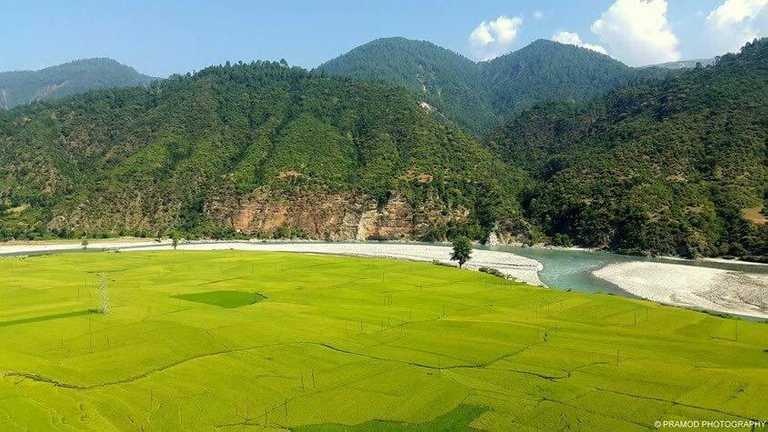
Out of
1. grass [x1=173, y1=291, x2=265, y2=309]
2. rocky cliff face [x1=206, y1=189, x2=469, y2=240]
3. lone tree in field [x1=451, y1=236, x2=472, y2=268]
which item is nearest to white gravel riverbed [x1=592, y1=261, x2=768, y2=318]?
lone tree in field [x1=451, y1=236, x2=472, y2=268]

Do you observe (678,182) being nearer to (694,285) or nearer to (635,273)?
(635,273)

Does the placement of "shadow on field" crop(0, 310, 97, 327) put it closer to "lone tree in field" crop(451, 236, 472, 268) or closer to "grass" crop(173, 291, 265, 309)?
"grass" crop(173, 291, 265, 309)

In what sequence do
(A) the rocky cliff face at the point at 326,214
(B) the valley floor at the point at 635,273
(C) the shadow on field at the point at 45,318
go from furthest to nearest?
(A) the rocky cliff face at the point at 326,214 → (B) the valley floor at the point at 635,273 → (C) the shadow on field at the point at 45,318

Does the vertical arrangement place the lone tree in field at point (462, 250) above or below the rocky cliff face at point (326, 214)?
below

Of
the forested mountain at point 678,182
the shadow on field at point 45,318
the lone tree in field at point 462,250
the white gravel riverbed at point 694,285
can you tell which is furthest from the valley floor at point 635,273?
the shadow on field at point 45,318

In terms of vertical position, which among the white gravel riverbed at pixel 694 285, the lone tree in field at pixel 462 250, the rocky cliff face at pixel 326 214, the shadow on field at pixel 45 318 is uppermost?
the rocky cliff face at pixel 326 214

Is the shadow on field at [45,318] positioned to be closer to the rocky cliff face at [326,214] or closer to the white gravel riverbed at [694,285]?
the white gravel riverbed at [694,285]

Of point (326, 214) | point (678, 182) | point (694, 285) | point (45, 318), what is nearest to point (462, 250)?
point (694, 285)
